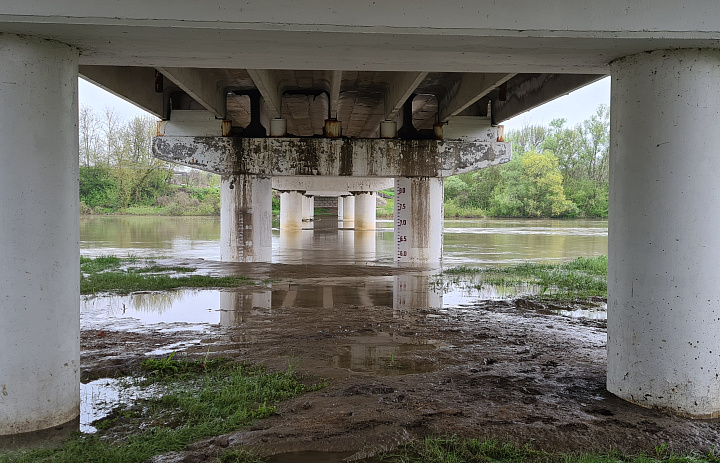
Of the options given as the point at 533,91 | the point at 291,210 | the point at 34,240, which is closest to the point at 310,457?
the point at 34,240

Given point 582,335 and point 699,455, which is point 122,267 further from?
point 699,455

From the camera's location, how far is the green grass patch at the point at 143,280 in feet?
41.5

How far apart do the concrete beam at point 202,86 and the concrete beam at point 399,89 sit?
4.86m

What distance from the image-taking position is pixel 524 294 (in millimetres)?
12547

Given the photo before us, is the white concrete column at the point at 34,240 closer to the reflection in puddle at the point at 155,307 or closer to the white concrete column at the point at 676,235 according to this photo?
the reflection in puddle at the point at 155,307

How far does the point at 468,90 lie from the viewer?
15.0m

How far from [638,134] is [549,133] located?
95309 mm

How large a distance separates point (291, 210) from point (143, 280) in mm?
32393

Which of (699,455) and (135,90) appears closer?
(699,455)

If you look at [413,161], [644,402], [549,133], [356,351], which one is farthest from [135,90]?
[549,133]

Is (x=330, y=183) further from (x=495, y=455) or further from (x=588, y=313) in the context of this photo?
(x=495, y=455)

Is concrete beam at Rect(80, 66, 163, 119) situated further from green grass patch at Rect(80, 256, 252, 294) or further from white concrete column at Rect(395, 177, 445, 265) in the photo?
white concrete column at Rect(395, 177, 445, 265)

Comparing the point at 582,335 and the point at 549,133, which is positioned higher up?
the point at 549,133

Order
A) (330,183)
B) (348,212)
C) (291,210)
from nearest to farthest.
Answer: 1. (330,183)
2. (291,210)
3. (348,212)
